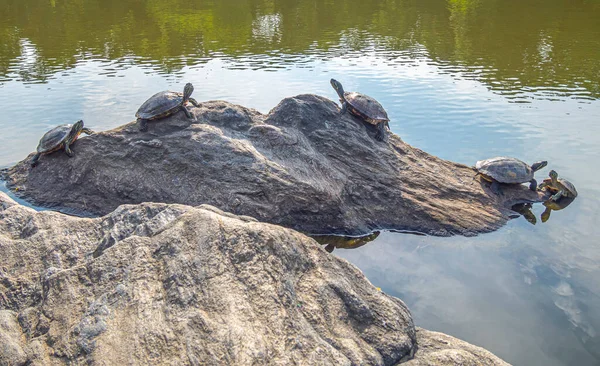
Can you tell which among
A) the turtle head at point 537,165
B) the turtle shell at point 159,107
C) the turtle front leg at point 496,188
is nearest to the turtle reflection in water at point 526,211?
the turtle front leg at point 496,188

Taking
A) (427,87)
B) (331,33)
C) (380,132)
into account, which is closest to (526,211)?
(380,132)

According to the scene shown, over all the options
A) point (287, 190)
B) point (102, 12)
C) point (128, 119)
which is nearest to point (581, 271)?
point (287, 190)

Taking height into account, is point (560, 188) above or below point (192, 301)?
below

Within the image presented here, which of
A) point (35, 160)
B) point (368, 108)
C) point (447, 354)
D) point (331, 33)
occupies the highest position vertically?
point (368, 108)

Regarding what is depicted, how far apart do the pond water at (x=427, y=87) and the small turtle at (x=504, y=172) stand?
0.75 m

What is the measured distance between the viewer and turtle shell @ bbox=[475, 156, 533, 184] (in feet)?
28.3

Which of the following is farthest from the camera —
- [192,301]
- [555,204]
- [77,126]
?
[77,126]

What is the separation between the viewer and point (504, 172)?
8.66m

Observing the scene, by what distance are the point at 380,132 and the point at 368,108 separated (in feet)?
1.69

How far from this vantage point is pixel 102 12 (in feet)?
114

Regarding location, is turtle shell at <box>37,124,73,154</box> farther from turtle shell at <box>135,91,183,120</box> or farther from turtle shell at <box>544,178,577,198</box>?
turtle shell at <box>544,178,577,198</box>

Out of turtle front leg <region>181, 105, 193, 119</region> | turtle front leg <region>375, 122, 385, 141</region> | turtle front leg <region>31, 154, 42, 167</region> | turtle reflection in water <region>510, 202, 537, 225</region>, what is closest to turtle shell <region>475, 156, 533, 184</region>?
turtle reflection in water <region>510, 202, 537, 225</region>

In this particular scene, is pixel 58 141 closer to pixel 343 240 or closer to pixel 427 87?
pixel 343 240

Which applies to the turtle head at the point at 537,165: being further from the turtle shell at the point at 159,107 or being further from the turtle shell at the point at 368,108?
the turtle shell at the point at 159,107
